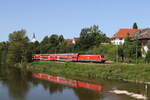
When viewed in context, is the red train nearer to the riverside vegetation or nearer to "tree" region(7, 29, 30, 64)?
the riverside vegetation

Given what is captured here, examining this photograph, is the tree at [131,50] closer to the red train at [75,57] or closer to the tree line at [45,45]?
the red train at [75,57]

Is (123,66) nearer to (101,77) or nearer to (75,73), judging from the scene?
(101,77)

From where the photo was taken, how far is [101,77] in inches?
1929

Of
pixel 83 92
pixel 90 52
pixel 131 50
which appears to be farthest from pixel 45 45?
pixel 83 92

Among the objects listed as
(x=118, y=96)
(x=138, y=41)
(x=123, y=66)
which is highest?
(x=138, y=41)

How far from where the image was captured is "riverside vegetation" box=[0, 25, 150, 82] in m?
47.9

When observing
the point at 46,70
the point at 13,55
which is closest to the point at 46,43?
the point at 13,55

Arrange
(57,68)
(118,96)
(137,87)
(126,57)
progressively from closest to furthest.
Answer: (118,96)
(137,87)
(126,57)
(57,68)

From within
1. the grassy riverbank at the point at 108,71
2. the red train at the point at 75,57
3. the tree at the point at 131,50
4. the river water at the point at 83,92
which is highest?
the tree at the point at 131,50

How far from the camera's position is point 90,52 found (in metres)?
82.9

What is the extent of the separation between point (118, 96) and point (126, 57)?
3131 centimetres

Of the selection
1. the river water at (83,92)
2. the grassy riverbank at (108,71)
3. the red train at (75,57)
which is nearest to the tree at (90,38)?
the red train at (75,57)

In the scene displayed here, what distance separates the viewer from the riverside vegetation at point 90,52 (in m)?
47.9

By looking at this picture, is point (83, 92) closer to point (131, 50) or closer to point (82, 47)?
point (131, 50)
